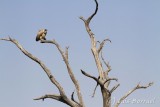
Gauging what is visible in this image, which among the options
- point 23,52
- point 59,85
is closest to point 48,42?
point 23,52

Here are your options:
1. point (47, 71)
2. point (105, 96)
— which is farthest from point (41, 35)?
point (105, 96)

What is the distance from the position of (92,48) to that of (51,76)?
2.14 m

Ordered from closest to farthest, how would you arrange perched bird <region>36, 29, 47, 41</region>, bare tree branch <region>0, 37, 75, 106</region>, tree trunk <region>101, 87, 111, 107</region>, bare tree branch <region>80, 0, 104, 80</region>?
bare tree branch <region>0, 37, 75, 106</region> < tree trunk <region>101, 87, 111, 107</region> < perched bird <region>36, 29, 47, 41</region> < bare tree branch <region>80, 0, 104, 80</region>

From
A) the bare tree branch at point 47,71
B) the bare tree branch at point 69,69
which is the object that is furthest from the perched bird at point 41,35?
the bare tree branch at point 47,71

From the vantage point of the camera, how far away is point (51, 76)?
10.1m

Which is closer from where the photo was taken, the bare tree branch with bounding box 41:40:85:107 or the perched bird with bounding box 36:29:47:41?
the bare tree branch with bounding box 41:40:85:107

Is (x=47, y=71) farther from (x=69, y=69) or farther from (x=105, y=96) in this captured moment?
(x=105, y=96)

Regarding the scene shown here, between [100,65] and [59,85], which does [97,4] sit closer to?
[100,65]

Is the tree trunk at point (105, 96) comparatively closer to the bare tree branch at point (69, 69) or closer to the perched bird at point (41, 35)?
the bare tree branch at point (69, 69)

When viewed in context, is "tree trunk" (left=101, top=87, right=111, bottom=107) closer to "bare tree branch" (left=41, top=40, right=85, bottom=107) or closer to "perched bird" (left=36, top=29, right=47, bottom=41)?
"bare tree branch" (left=41, top=40, right=85, bottom=107)

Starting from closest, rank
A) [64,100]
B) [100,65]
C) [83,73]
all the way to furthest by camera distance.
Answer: [83,73] → [64,100] → [100,65]

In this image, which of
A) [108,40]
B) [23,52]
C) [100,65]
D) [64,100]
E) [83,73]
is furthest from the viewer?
[108,40]

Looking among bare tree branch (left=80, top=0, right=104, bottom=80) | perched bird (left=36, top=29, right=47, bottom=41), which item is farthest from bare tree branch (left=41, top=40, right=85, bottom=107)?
bare tree branch (left=80, top=0, right=104, bottom=80)

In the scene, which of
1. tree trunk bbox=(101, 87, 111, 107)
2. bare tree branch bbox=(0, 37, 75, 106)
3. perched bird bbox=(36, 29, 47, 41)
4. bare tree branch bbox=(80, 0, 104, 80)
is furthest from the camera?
bare tree branch bbox=(80, 0, 104, 80)
